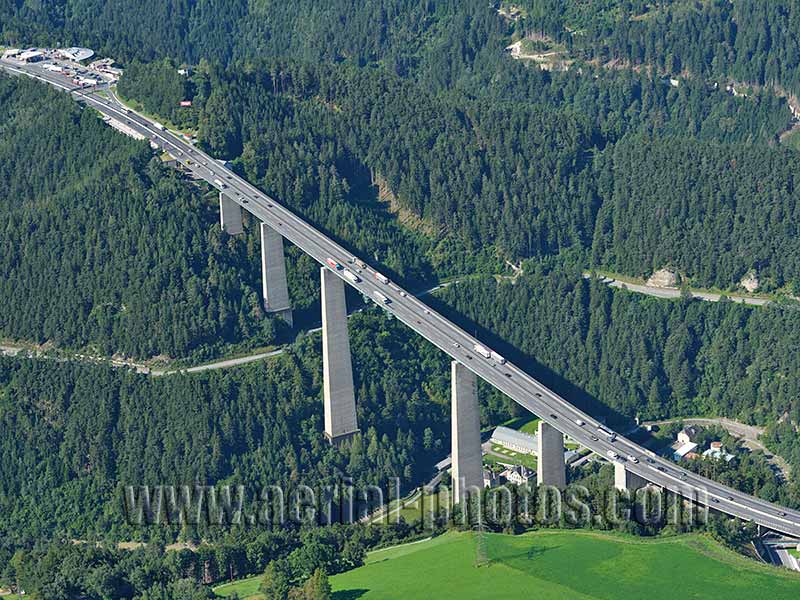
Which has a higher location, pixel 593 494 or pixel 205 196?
pixel 205 196

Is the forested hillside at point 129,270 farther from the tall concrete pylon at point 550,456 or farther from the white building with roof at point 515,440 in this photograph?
the tall concrete pylon at point 550,456

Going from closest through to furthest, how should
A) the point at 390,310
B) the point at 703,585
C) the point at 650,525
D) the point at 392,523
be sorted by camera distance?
the point at 703,585
the point at 650,525
the point at 392,523
the point at 390,310

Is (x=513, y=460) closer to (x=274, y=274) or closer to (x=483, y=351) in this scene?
(x=483, y=351)

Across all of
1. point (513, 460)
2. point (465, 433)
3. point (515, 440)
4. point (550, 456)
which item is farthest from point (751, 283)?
point (465, 433)

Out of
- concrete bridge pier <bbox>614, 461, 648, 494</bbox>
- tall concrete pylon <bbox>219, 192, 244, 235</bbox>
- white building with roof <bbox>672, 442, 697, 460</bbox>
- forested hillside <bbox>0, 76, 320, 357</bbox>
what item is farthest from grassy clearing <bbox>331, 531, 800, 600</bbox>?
tall concrete pylon <bbox>219, 192, 244, 235</bbox>

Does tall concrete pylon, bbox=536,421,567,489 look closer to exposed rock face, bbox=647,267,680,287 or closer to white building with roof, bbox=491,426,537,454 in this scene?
white building with roof, bbox=491,426,537,454

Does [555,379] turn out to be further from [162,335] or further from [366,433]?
[162,335]

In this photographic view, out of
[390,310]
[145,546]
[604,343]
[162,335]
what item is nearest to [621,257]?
[604,343]
